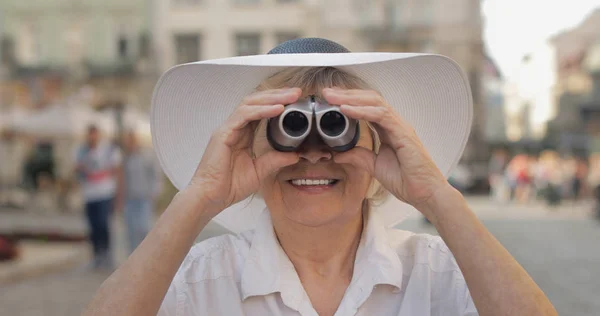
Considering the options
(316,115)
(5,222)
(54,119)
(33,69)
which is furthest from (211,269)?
(33,69)

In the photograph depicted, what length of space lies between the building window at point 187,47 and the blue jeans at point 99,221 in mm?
26492

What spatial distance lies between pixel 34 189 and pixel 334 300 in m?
17.2

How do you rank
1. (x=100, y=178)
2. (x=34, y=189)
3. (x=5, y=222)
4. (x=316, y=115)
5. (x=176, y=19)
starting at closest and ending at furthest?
1. (x=316, y=115)
2. (x=100, y=178)
3. (x=5, y=222)
4. (x=34, y=189)
5. (x=176, y=19)

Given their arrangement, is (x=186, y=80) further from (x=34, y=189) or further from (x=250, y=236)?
(x=34, y=189)

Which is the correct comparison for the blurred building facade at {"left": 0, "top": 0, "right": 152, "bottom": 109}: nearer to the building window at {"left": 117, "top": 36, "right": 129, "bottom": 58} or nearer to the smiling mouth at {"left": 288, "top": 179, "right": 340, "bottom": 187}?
the building window at {"left": 117, "top": 36, "right": 129, "bottom": 58}

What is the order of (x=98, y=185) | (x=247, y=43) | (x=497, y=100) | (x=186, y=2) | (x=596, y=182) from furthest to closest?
(x=497, y=100) < (x=186, y=2) < (x=247, y=43) < (x=596, y=182) < (x=98, y=185)

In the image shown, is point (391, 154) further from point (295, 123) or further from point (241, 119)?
point (241, 119)

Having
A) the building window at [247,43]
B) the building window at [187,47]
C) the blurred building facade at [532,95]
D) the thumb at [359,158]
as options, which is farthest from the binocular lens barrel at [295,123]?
the blurred building facade at [532,95]

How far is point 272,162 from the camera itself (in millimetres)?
1869

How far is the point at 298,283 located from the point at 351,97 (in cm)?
51

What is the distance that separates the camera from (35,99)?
105 feet

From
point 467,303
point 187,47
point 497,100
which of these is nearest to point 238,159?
point 467,303

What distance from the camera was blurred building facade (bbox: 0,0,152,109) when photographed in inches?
1276

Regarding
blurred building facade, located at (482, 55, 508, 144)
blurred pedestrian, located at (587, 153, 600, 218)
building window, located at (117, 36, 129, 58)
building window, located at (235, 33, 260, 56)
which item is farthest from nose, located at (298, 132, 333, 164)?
blurred building facade, located at (482, 55, 508, 144)
